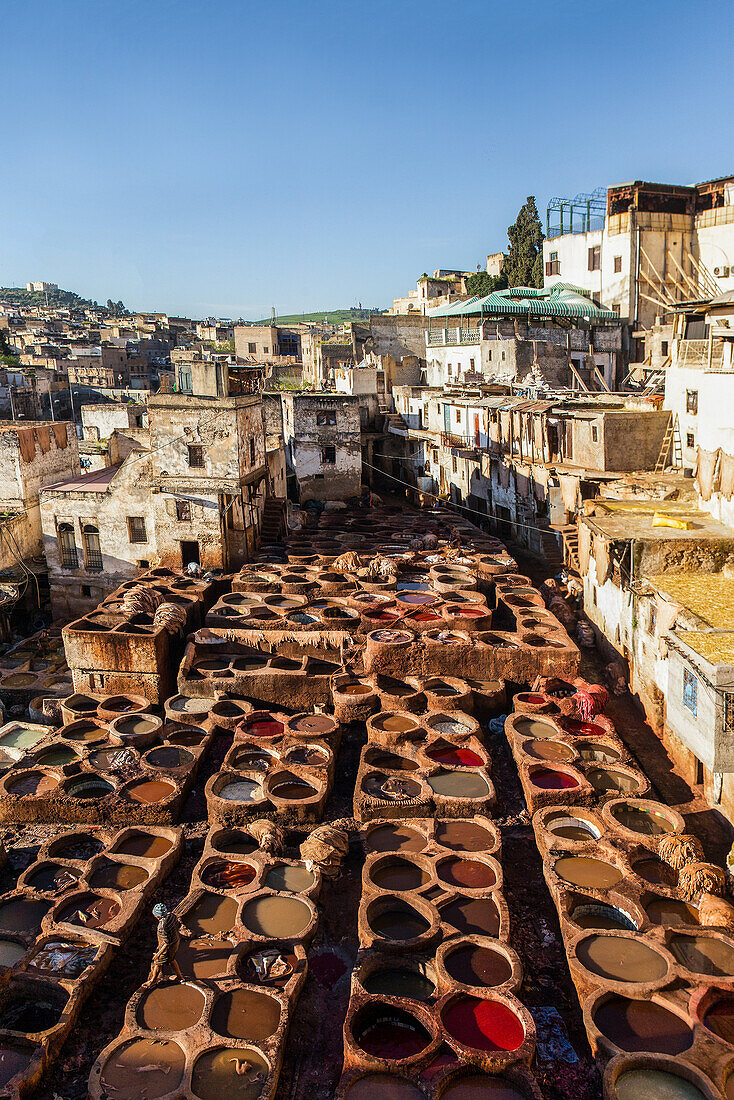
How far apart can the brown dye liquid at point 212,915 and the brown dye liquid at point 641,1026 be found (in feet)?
16.7

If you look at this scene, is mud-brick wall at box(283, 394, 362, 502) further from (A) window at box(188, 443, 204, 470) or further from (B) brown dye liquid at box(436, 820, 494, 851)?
(B) brown dye liquid at box(436, 820, 494, 851)

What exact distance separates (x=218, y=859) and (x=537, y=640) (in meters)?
9.02

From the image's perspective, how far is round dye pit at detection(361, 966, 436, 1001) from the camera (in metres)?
9.50

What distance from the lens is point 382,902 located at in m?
10.9

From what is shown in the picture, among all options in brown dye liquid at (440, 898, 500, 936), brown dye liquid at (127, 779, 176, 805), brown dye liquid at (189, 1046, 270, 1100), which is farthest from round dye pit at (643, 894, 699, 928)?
brown dye liquid at (127, 779, 176, 805)

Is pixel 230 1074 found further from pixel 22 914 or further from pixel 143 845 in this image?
pixel 143 845

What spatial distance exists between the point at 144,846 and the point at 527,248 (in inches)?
2142

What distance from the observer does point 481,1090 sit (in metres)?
8.07

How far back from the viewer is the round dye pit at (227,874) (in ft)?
38.5

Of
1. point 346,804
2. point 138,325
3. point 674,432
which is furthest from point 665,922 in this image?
point 138,325

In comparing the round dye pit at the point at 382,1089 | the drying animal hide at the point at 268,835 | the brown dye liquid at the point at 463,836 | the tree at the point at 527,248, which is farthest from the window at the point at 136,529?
the tree at the point at 527,248

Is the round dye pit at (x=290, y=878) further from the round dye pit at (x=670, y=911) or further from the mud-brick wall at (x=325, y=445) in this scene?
the mud-brick wall at (x=325, y=445)

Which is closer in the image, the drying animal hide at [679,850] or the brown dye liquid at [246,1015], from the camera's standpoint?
the brown dye liquid at [246,1015]

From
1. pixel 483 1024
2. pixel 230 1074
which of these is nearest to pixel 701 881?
pixel 483 1024
